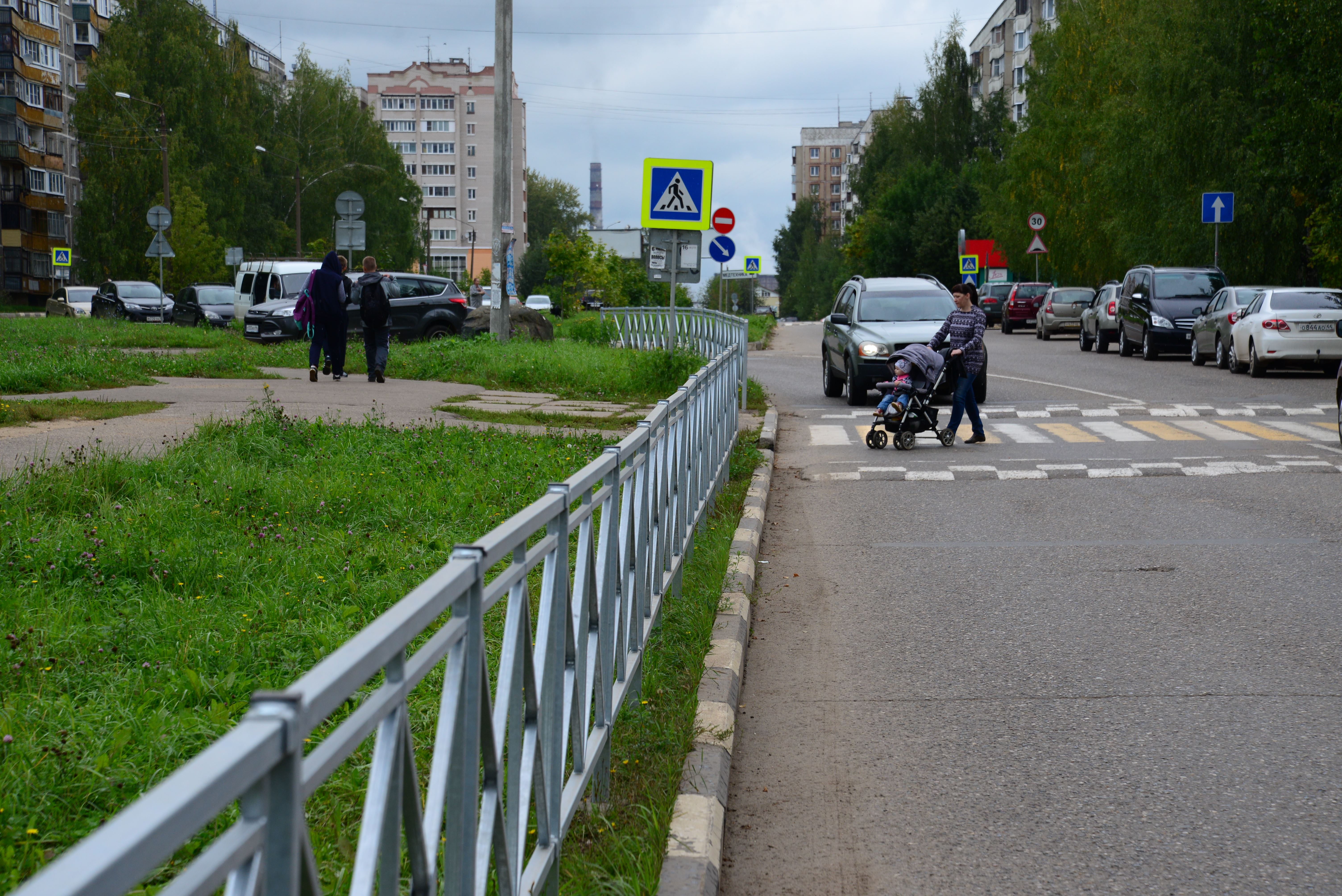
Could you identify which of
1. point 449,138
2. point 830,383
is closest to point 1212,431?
point 830,383

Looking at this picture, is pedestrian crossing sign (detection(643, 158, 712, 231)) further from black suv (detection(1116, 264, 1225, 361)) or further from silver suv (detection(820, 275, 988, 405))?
black suv (detection(1116, 264, 1225, 361))

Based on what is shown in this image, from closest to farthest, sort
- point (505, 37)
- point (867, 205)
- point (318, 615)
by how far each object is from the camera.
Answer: point (318, 615)
point (505, 37)
point (867, 205)

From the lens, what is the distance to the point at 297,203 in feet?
180

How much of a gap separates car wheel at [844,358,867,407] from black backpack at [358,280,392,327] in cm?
654

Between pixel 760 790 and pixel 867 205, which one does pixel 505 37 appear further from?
pixel 867 205

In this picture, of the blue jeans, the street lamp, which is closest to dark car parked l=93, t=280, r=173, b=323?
the street lamp

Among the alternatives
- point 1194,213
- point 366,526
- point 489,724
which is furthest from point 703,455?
point 1194,213

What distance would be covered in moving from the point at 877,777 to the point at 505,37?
2194 centimetres

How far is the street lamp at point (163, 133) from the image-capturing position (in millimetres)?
51656

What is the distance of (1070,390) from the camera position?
73.2 ft

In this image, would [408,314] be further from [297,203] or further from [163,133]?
[163,133]

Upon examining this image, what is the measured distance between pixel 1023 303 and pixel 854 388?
1190 inches

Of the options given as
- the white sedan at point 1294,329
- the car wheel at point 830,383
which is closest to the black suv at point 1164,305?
the white sedan at point 1294,329

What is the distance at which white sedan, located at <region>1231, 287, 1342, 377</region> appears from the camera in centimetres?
2348
